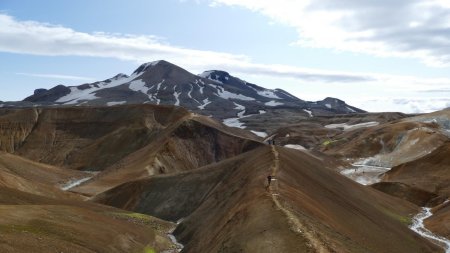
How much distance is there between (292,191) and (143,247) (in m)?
16.8

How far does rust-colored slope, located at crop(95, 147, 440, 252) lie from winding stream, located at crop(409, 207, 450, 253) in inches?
72.3

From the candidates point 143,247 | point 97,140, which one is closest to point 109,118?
point 97,140

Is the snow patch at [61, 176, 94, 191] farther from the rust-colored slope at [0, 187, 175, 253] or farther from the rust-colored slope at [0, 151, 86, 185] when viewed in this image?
the rust-colored slope at [0, 187, 175, 253]

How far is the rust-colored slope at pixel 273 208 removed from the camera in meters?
35.9

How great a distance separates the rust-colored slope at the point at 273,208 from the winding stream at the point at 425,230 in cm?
184

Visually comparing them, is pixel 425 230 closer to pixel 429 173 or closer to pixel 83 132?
pixel 429 173

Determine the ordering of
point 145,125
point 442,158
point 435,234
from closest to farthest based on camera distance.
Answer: point 435,234 → point 442,158 → point 145,125

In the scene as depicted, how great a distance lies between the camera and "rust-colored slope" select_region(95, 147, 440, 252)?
35.9 m

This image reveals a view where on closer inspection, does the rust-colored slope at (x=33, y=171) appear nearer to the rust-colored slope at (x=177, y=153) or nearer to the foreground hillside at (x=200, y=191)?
the foreground hillside at (x=200, y=191)

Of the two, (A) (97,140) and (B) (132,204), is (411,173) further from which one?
(A) (97,140)

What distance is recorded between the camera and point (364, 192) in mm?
77938

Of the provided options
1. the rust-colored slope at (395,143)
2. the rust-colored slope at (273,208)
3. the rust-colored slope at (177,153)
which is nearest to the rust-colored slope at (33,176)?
the rust-colored slope at (177,153)

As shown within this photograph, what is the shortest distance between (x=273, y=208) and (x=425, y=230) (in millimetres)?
43072

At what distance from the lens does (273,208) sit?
3947 cm
